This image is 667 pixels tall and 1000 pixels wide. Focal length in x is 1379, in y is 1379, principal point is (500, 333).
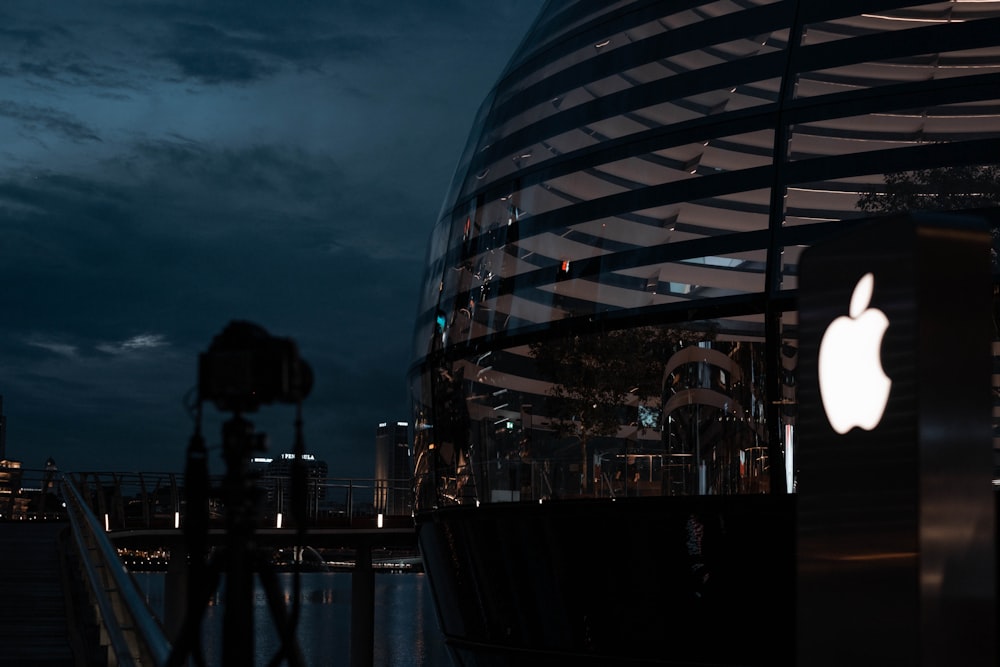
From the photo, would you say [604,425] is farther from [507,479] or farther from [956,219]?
[956,219]

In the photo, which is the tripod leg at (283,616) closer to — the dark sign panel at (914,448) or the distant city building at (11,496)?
the dark sign panel at (914,448)

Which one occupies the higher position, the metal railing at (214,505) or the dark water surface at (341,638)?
the metal railing at (214,505)

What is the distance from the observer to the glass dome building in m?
9.80

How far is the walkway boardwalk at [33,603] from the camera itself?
8.78 metres

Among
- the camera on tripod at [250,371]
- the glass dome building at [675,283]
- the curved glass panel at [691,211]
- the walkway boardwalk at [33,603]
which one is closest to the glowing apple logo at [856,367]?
the camera on tripod at [250,371]

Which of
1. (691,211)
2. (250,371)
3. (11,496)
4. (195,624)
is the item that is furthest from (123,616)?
(11,496)

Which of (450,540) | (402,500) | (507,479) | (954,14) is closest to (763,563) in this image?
(507,479)

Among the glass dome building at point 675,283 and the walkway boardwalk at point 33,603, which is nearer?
the walkway boardwalk at point 33,603

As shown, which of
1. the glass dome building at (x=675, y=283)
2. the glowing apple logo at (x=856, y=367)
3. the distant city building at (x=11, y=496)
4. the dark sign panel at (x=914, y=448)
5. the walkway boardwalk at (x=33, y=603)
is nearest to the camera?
the dark sign panel at (x=914, y=448)

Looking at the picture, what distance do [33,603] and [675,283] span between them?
5.88 m

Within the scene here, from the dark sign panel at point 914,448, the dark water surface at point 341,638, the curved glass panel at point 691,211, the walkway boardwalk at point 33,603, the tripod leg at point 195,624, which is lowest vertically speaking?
the dark water surface at point 341,638

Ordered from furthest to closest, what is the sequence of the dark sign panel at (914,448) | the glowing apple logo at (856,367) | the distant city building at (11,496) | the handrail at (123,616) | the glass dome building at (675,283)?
the distant city building at (11,496), the glass dome building at (675,283), the handrail at (123,616), the glowing apple logo at (856,367), the dark sign panel at (914,448)

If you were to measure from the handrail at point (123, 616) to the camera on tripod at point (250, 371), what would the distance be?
138 centimetres

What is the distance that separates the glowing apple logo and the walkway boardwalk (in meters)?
5.55
